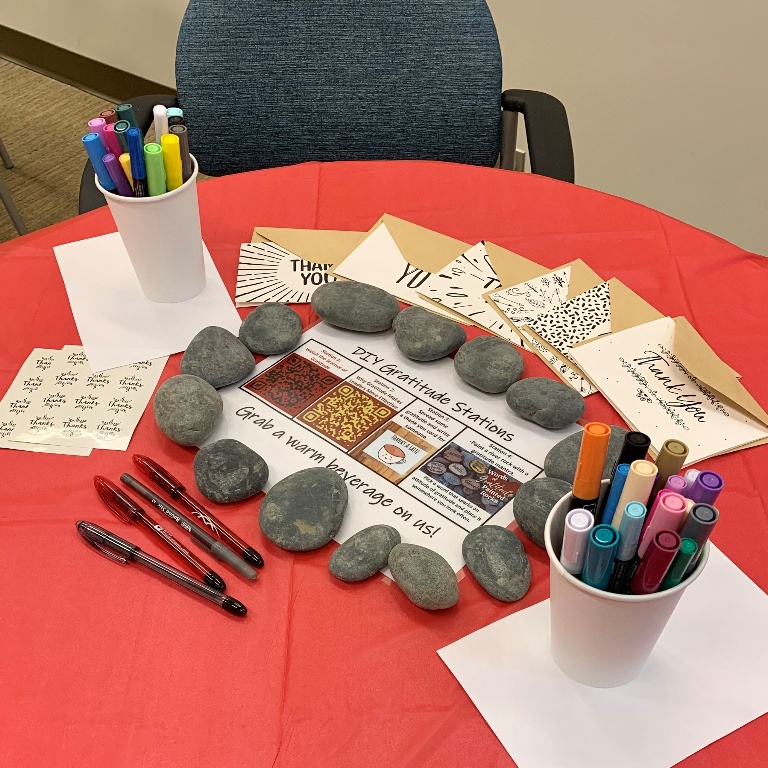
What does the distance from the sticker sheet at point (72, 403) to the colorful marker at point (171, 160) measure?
20cm

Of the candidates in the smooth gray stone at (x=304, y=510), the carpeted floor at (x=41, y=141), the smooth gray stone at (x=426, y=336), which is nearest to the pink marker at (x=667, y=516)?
the smooth gray stone at (x=304, y=510)

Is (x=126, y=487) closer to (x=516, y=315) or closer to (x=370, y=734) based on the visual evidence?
(x=370, y=734)

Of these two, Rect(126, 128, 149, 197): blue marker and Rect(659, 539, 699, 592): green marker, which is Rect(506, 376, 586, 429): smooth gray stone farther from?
Rect(126, 128, 149, 197): blue marker

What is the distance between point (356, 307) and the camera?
0.90 meters

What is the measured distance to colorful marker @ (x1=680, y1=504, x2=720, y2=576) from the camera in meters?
0.48

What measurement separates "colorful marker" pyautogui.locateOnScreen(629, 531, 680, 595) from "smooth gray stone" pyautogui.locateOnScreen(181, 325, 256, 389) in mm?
487

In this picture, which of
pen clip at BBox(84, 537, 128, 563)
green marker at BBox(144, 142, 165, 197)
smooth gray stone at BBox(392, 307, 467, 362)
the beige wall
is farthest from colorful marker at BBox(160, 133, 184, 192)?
the beige wall

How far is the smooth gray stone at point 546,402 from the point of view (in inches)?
31.2

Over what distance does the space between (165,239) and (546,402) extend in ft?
1.54

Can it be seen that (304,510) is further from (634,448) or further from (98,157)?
(98,157)

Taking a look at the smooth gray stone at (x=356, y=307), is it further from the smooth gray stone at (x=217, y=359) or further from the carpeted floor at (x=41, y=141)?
the carpeted floor at (x=41, y=141)

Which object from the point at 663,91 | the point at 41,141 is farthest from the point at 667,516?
the point at 41,141

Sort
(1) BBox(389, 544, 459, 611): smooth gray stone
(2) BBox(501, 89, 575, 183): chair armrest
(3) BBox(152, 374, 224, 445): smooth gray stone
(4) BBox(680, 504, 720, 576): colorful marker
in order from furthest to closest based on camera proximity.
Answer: (2) BBox(501, 89, 575, 183): chair armrest, (3) BBox(152, 374, 224, 445): smooth gray stone, (1) BBox(389, 544, 459, 611): smooth gray stone, (4) BBox(680, 504, 720, 576): colorful marker

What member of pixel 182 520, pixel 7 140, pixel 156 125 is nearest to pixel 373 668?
pixel 182 520
